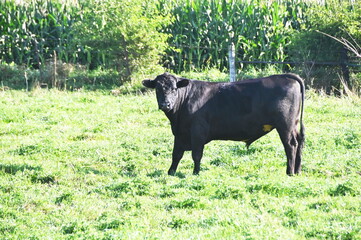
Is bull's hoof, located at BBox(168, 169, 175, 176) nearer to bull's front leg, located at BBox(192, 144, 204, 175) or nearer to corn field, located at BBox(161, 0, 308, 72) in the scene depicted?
bull's front leg, located at BBox(192, 144, 204, 175)

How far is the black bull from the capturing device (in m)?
10.8

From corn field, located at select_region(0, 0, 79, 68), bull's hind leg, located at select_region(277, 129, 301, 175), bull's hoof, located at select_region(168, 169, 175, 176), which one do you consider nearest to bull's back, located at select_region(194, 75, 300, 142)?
bull's hind leg, located at select_region(277, 129, 301, 175)

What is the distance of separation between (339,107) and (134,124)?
5.29 m

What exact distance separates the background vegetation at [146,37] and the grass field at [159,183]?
5.59 meters

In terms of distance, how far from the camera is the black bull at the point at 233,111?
35.6 ft

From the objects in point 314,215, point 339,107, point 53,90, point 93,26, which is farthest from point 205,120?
point 93,26

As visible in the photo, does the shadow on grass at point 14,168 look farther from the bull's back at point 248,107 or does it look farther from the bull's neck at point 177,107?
the bull's back at point 248,107

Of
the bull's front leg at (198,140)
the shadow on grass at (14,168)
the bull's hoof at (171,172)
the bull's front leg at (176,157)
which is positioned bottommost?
the shadow on grass at (14,168)

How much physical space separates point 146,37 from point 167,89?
424 inches

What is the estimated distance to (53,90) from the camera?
67.0 feet

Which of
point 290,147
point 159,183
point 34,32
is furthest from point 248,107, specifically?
point 34,32

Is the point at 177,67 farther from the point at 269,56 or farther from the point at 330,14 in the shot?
the point at 330,14

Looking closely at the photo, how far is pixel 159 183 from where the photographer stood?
997 centimetres

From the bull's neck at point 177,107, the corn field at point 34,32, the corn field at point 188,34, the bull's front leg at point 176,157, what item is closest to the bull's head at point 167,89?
the bull's neck at point 177,107
